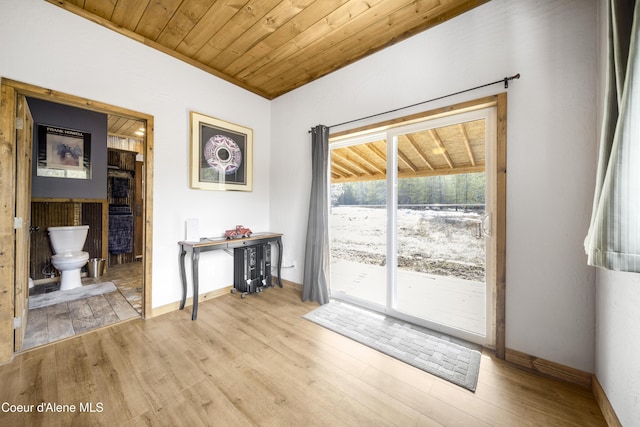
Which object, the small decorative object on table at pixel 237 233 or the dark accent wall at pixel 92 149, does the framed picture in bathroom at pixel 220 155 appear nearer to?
the small decorative object on table at pixel 237 233

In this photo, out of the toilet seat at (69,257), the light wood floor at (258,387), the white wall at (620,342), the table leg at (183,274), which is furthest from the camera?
the toilet seat at (69,257)

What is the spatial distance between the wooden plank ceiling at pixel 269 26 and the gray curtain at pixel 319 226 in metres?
0.86

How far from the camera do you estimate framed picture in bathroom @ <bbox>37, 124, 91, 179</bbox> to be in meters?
3.15

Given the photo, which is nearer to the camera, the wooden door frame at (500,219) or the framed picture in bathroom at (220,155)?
the wooden door frame at (500,219)

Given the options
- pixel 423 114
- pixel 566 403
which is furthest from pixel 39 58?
pixel 566 403

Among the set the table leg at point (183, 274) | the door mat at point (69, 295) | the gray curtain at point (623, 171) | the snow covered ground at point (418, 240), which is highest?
the gray curtain at point (623, 171)

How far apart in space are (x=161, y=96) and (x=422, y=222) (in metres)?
3.02

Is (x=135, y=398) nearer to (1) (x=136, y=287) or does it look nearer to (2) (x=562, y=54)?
(1) (x=136, y=287)

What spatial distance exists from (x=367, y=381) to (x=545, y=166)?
194 cm

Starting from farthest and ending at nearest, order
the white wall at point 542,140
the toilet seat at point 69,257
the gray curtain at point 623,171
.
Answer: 1. the toilet seat at point 69,257
2. the white wall at point 542,140
3. the gray curtain at point 623,171

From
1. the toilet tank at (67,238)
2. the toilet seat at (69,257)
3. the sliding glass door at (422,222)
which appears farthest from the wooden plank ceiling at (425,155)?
the toilet tank at (67,238)

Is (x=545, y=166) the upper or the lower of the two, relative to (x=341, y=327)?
upper

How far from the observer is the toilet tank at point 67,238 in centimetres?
333

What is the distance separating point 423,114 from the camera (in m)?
2.16
